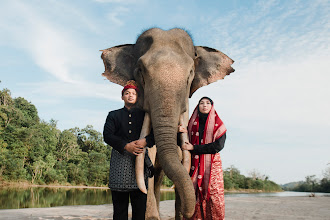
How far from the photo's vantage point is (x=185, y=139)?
3.63 meters

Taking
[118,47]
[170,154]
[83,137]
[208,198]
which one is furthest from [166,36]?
[83,137]

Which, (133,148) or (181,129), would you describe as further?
(181,129)

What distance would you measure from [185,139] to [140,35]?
81.6 inches

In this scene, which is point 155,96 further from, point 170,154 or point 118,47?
point 118,47

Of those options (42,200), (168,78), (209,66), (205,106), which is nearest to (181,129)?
(205,106)

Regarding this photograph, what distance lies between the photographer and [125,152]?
3064 millimetres

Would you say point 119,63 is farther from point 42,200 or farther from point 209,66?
point 42,200

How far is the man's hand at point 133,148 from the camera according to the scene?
9.75 ft

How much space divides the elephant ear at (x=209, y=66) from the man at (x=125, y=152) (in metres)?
1.91

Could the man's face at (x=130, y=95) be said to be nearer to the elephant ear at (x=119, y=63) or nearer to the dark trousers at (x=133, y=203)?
the dark trousers at (x=133, y=203)

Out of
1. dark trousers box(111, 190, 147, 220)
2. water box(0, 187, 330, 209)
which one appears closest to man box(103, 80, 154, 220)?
dark trousers box(111, 190, 147, 220)

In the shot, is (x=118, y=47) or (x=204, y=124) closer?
(x=204, y=124)

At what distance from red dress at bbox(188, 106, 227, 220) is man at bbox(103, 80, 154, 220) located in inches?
29.9

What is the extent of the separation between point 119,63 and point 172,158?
7.79 feet
